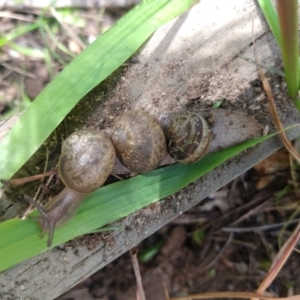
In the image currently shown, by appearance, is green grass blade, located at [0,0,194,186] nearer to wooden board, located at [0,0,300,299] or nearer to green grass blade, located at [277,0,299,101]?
wooden board, located at [0,0,300,299]

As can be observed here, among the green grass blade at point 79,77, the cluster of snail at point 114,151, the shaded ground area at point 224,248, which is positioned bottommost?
the shaded ground area at point 224,248

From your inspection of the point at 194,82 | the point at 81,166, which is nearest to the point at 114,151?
the point at 81,166

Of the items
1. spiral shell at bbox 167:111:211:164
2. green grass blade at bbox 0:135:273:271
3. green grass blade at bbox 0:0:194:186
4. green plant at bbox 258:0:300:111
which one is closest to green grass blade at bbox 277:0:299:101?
green plant at bbox 258:0:300:111

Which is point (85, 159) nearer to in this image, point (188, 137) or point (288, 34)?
point (188, 137)

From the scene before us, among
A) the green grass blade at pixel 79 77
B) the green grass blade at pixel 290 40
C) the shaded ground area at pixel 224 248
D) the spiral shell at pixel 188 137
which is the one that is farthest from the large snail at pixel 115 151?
the shaded ground area at pixel 224 248

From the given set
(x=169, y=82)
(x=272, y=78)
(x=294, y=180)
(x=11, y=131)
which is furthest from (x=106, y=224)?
(x=294, y=180)

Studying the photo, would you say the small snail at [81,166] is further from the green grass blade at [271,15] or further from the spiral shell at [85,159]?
the green grass blade at [271,15]
